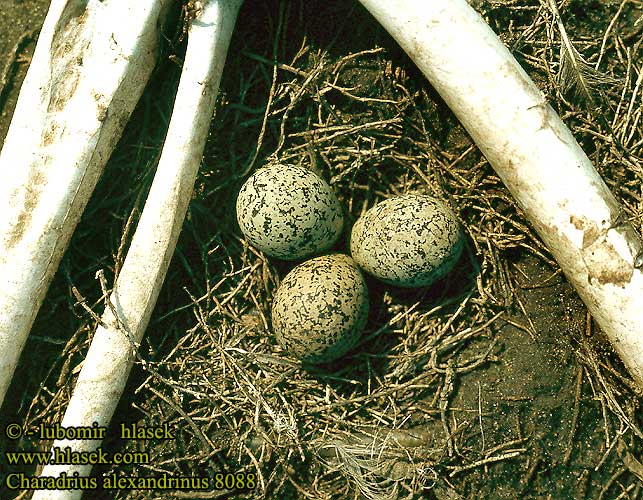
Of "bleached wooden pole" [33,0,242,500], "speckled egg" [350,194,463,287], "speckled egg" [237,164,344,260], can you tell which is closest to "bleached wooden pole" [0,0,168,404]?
"bleached wooden pole" [33,0,242,500]

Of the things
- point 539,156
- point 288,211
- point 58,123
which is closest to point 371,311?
point 288,211

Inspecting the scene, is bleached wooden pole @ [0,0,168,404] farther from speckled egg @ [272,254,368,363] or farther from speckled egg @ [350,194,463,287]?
speckled egg @ [350,194,463,287]

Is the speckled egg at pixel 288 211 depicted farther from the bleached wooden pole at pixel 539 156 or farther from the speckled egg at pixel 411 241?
the bleached wooden pole at pixel 539 156

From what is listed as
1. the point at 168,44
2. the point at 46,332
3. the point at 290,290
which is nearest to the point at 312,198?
the point at 290,290

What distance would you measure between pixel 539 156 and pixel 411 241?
599mm

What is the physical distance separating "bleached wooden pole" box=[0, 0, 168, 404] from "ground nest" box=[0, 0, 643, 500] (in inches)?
9.5

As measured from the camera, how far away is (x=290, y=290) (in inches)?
90.6

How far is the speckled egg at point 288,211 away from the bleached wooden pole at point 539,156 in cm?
69

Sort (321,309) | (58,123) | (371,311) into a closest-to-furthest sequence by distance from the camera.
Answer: (321,309) < (58,123) < (371,311)

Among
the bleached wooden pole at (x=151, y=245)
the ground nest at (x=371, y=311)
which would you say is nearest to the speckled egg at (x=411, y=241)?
the ground nest at (x=371, y=311)

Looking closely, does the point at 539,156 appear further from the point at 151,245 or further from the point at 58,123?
the point at 58,123

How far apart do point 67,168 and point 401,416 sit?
1742 mm

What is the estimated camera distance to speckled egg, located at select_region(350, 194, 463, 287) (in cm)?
222

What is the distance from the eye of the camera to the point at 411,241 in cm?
221
